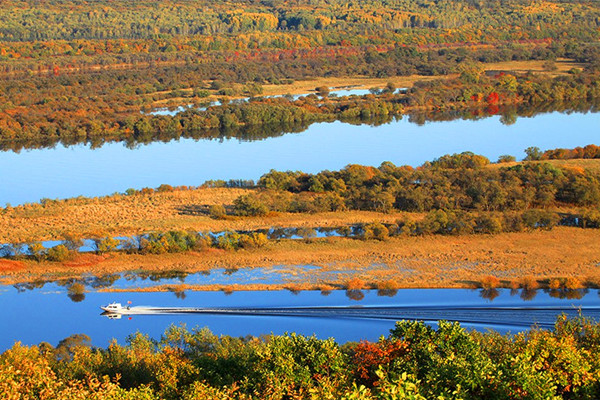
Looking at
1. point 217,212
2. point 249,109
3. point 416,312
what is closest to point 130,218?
point 217,212

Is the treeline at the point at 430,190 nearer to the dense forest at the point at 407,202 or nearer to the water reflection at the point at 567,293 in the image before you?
the dense forest at the point at 407,202

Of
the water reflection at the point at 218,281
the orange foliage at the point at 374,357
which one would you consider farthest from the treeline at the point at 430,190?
the orange foliage at the point at 374,357

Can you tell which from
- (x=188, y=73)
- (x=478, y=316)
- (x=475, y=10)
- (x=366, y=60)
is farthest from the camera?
(x=475, y=10)

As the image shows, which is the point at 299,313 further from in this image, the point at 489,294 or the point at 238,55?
the point at 238,55

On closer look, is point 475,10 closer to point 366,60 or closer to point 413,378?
point 366,60

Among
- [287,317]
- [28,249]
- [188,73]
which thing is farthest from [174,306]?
[188,73]

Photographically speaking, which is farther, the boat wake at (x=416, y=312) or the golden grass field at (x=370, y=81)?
the golden grass field at (x=370, y=81)
